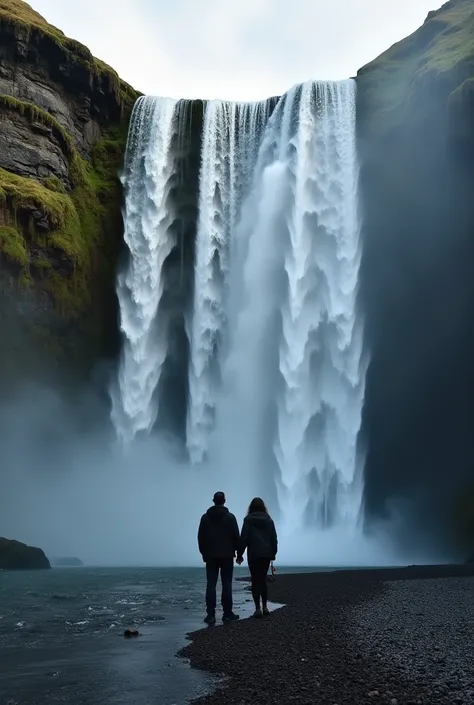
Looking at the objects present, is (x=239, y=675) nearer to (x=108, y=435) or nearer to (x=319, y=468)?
(x=319, y=468)

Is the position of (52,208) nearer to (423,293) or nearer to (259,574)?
(423,293)

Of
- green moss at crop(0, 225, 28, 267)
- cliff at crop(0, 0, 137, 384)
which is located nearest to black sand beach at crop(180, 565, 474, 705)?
green moss at crop(0, 225, 28, 267)

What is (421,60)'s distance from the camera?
40.2 m

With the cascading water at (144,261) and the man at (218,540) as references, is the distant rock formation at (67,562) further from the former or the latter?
the man at (218,540)

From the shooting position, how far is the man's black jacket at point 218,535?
9039 mm

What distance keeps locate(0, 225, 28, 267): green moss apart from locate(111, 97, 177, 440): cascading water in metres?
6.89

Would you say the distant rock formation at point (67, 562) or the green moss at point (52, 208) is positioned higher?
the green moss at point (52, 208)

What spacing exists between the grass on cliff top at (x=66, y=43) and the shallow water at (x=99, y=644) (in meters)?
35.5

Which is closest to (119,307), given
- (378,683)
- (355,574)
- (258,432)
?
(258,432)

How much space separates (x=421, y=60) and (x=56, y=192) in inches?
970

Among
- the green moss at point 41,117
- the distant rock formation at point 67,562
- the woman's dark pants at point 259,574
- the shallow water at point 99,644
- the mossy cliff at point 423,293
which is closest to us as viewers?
the shallow water at point 99,644

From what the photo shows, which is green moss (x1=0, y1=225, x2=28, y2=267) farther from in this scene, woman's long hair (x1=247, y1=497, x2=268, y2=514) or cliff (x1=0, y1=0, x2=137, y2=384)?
woman's long hair (x1=247, y1=497, x2=268, y2=514)

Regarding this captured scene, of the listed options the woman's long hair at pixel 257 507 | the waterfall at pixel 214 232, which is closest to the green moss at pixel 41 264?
the waterfall at pixel 214 232

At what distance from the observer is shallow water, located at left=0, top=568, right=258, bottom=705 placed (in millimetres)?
5773
